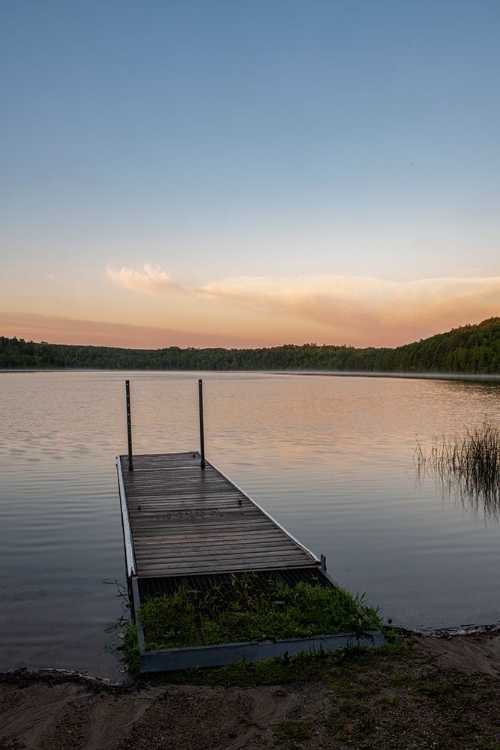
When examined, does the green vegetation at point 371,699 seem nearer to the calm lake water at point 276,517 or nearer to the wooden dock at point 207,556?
the wooden dock at point 207,556

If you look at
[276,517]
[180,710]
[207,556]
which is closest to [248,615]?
[180,710]

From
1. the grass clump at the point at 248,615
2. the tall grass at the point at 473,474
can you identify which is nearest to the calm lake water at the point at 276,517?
the tall grass at the point at 473,474

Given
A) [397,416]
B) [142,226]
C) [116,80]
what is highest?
[116,80]

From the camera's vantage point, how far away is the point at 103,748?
3334 millimetres

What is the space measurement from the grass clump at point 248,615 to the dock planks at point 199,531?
68cm

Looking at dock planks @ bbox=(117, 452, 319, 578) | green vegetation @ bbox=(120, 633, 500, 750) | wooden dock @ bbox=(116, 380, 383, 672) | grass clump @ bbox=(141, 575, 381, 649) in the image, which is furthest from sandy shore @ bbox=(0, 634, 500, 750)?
dock planks @ bbox=(117, 452, 319, 578)

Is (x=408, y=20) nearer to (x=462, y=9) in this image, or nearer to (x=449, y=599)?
(x=462, y=9)

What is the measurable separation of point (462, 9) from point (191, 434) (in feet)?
56.4

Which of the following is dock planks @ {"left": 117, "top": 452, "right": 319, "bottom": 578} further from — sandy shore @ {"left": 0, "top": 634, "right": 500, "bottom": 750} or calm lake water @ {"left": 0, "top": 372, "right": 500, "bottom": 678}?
sandy shore @ {"left": 0, "top": 634, "right": 500, "bottom": 750}

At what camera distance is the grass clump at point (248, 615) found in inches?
180

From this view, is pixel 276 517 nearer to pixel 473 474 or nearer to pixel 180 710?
pixel 473 474

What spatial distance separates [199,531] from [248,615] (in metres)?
2.82

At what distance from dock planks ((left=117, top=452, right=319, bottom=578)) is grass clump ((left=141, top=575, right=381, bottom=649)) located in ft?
2.24

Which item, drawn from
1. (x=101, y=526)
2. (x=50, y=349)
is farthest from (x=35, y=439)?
(x=50, y=349)
